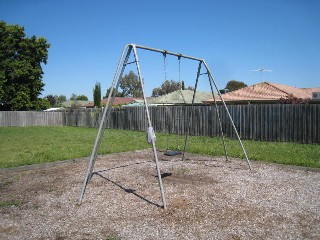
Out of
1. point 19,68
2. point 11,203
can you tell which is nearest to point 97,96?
point 19,68

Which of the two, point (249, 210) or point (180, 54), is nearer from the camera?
point (249, 210)

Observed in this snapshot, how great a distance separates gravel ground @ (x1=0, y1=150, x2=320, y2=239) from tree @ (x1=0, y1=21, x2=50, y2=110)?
28456 mm

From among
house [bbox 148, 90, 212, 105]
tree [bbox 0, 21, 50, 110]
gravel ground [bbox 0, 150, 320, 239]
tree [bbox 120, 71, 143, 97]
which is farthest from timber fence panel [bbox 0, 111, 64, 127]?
tree [bbox 120, 71, 143, 97]

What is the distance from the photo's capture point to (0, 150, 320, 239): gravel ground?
401cm

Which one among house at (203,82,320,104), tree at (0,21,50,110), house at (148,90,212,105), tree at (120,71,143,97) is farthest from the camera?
tree at (120,71,143,97)

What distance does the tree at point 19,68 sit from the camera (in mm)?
33000

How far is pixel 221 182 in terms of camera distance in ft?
21.3

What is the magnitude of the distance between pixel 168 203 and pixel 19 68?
33.2 metres

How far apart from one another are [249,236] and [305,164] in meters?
5.20

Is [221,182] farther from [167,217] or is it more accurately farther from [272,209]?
[167,217]

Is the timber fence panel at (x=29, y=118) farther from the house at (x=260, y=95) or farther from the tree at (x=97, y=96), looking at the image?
the tree at (x=97, y=96)

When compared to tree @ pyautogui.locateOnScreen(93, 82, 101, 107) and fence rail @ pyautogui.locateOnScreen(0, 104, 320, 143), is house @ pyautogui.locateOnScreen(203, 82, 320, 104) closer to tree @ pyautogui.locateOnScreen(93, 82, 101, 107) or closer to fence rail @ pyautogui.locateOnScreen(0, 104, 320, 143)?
fence rail @ pyautogui.locateOnScreen(0, 104, 320, 143)

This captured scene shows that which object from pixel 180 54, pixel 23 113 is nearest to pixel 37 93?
pixel 23 113

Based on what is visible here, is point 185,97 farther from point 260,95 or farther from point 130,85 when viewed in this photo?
point 130,85
